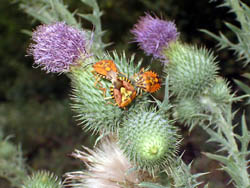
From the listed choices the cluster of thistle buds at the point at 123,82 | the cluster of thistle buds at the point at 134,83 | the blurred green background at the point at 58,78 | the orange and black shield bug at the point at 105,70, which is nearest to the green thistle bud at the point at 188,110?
the cluster of thistle buds at the point at 134,83

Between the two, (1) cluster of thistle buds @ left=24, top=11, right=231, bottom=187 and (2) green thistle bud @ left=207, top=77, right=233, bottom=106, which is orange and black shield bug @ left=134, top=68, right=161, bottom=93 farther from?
(2) green thistle bud @ left=207, top=77, right=233, bottom=106

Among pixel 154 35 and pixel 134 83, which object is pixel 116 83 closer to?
pixel 134 83

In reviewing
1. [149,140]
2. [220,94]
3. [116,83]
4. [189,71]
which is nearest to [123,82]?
[116,83]

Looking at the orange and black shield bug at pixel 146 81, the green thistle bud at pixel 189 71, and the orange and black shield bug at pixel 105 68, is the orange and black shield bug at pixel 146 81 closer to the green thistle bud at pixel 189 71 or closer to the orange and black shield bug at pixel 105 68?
the orange and black shield bug at pixel 105 68

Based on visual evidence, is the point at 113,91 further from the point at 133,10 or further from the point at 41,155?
the point at 133,10

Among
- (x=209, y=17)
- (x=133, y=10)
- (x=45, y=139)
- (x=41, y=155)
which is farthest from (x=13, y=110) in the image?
(x=209, y=17)

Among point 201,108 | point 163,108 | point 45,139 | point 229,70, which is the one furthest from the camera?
point 45,139

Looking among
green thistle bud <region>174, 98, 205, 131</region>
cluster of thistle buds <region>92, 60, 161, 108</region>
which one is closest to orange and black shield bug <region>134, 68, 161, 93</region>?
cluster of thistle buds <region>92, 60, 161, 108</region>
